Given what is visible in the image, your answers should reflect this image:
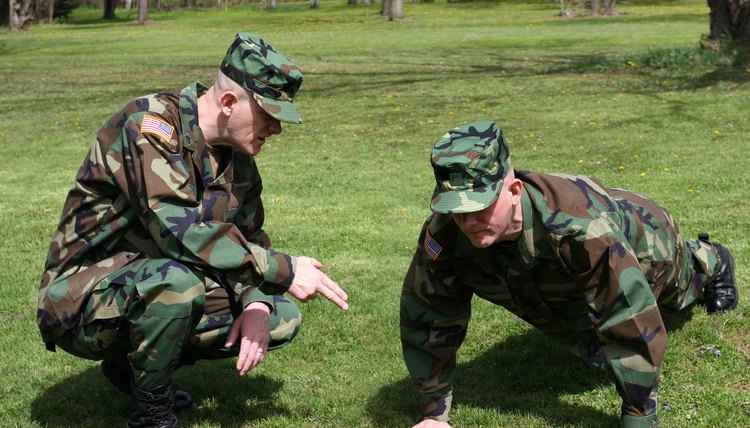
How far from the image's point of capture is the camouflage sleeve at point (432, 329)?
3.85 metres

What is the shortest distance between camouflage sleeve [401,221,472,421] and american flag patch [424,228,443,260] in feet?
0.32

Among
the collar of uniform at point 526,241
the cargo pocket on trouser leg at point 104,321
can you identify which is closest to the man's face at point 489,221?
the collar of uniform at point 526,241

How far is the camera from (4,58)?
2591cm

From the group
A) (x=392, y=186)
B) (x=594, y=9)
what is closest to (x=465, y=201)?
(x=392, y=186)

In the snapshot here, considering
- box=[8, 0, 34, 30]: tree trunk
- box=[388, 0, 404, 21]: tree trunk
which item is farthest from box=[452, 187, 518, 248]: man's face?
box=[8, 0, 34, 30]: tree trunk

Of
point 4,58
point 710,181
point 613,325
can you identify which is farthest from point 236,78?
point 4,58

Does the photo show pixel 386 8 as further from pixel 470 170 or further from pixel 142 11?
pixel 470 170

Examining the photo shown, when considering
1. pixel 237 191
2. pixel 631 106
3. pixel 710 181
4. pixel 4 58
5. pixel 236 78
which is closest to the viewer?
pixel 236 78

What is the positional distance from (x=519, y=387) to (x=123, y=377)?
6.13 feet

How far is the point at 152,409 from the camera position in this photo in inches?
148

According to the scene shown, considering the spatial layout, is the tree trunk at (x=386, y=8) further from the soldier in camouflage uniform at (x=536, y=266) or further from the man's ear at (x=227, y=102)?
the man's ear at (x=227, y=102)

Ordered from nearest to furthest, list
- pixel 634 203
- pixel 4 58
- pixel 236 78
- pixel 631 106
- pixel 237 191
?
1. pixel 236 78
2. pixel 237 191
3. pixel 634 203
4. pixel 631 106
5. pixel 4 58

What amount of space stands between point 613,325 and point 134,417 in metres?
1.95

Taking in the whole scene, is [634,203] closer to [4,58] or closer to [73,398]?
[73,398]
